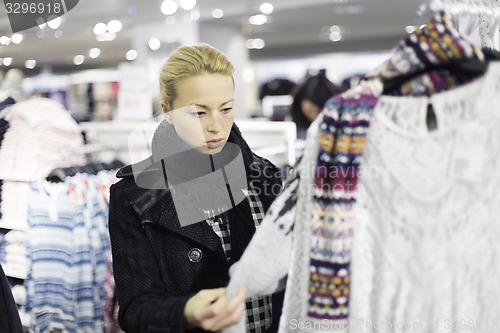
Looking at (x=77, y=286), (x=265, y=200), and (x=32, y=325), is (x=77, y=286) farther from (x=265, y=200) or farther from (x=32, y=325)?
(x=265, y=200)

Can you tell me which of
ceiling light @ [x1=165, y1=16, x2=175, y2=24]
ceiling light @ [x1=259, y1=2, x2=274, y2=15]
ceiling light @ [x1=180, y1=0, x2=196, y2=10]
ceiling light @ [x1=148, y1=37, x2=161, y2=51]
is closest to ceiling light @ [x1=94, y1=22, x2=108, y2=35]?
ceiling light @ [x1=148, y1=37, x2=161, y2=51]

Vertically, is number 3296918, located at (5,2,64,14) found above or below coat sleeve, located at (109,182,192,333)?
above

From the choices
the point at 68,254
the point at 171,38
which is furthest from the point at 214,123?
the point at 171,38

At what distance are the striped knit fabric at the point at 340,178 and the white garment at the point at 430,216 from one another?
0.03 m

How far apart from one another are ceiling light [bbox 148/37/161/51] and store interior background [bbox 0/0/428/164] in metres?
0.02

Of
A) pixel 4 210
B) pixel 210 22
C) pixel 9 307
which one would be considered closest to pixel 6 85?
pixel 4 210

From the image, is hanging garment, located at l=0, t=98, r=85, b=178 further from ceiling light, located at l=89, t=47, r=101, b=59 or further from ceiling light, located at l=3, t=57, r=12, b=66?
ceiling light, located at l=89, t=47, r=101, b=59

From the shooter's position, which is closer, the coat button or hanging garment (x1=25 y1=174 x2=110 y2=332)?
the coat button

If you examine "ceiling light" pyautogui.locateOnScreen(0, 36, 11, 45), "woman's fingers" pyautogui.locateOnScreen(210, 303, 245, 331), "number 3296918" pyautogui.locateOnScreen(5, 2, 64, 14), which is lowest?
"woman's fingers" pyautogui.locateOnScreen(210, 303, 245, 331)

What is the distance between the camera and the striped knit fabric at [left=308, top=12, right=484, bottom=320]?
2.80ft

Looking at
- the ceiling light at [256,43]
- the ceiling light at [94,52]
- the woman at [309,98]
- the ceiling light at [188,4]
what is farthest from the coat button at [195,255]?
the ceiling light at [94,52]

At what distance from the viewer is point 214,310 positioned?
887mm

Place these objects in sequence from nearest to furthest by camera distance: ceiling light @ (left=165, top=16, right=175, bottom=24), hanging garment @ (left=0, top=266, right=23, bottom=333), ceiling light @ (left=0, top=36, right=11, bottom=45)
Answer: hanging garment @ (left=0, top=266, right=23, bottom=333) → ceiling light @ (left=0, top=36, right=11, bottom=45) → ceiling light @ (left=165, top=16, right=175, bottom=24)

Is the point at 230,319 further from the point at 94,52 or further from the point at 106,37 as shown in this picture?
the point at 94,52
